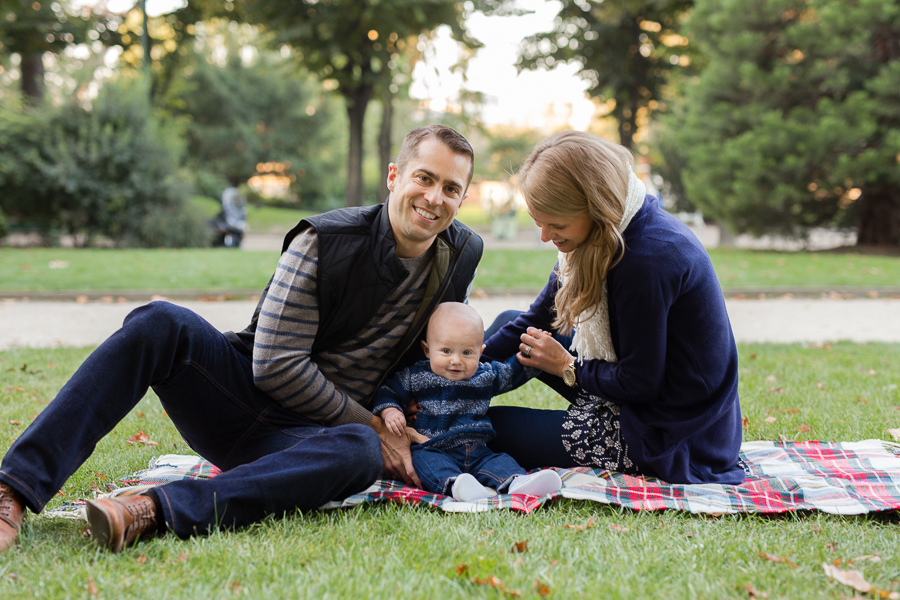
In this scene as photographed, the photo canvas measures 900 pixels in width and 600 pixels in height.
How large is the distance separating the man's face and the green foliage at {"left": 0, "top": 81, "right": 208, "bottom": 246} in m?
14.2

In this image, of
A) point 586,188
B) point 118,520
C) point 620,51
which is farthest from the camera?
point 620,51

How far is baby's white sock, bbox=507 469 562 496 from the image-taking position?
2.79 m

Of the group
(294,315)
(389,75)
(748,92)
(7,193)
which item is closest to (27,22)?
(7,193)

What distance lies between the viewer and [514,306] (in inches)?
364

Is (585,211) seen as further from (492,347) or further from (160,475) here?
(160,475)

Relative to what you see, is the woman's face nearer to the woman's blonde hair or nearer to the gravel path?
the woman's blonde hair

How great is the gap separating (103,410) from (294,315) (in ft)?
2.42

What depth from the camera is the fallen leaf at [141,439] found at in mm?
3789

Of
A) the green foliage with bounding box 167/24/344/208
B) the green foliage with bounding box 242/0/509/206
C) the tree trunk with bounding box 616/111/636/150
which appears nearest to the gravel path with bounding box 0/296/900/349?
the green foliage with bounding box 242/0/509/206

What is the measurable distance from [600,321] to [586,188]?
568 mm

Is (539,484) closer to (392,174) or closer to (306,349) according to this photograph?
(306,349)

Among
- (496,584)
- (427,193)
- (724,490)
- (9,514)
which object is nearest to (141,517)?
(9,514)

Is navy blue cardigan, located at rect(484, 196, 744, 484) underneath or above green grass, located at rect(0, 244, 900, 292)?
above

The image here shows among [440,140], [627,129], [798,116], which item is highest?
[627,129]
